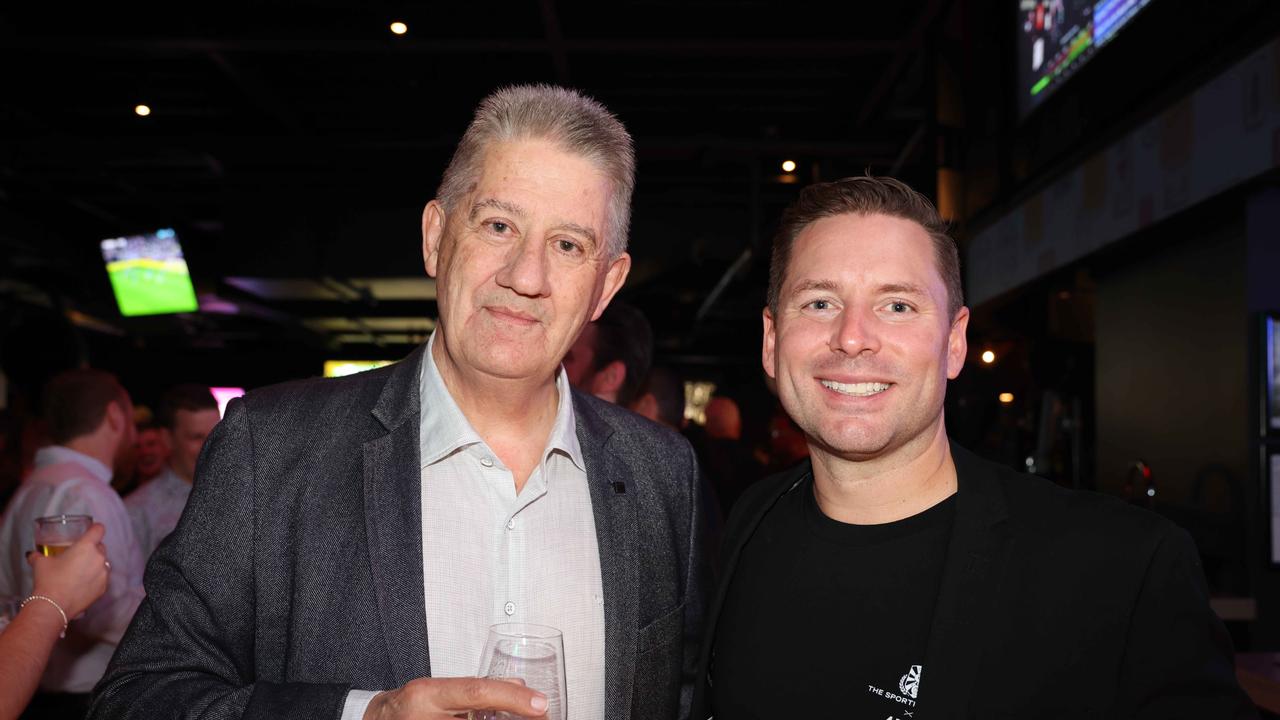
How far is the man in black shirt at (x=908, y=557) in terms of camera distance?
1424 millimetres

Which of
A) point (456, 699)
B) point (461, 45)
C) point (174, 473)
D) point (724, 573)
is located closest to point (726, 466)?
point (174, 473)

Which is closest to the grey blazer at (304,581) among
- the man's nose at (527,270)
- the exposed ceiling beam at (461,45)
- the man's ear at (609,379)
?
the man's nose at (527,270)

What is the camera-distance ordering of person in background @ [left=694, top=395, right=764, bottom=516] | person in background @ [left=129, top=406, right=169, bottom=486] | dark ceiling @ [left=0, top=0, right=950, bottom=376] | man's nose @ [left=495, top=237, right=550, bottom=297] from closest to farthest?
man's nose @ [left=495, top=237, right=550, bottom=297], person in background @ [left=694, top=395, right=764, bottom=516], dark ceiling @ [left=0, top=0, right=950, bottom=376], person in background @ [left=129, top=406, right=169, bottom=486]

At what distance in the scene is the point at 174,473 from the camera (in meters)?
5.04

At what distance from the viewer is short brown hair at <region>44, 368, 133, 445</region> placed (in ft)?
13.2

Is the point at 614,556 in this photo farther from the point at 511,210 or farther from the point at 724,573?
the point at 511,210

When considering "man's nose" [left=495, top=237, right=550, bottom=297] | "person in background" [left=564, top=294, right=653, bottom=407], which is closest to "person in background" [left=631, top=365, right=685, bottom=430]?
"person in background" [left=564, top=294, right=653, bottom=407]

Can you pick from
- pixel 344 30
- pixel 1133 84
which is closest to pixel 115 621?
pixel 344 30

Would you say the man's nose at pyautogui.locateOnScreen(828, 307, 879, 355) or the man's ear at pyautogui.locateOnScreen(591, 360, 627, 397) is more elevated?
the man's nose at pyautogui.locateOnScreen(828, 307, 879, 355)

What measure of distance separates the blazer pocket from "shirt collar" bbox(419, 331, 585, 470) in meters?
0.31

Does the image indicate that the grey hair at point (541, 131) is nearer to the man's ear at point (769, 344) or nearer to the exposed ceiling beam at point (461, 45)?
the man's ear at point (769, 344)

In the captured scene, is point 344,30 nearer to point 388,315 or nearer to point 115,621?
point 115,621

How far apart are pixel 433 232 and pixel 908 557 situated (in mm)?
1023

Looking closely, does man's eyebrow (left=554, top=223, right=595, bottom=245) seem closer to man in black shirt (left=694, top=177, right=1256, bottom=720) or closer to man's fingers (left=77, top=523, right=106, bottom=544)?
man in black shirt (left=694, top=177, right=1256, bottom=720)
